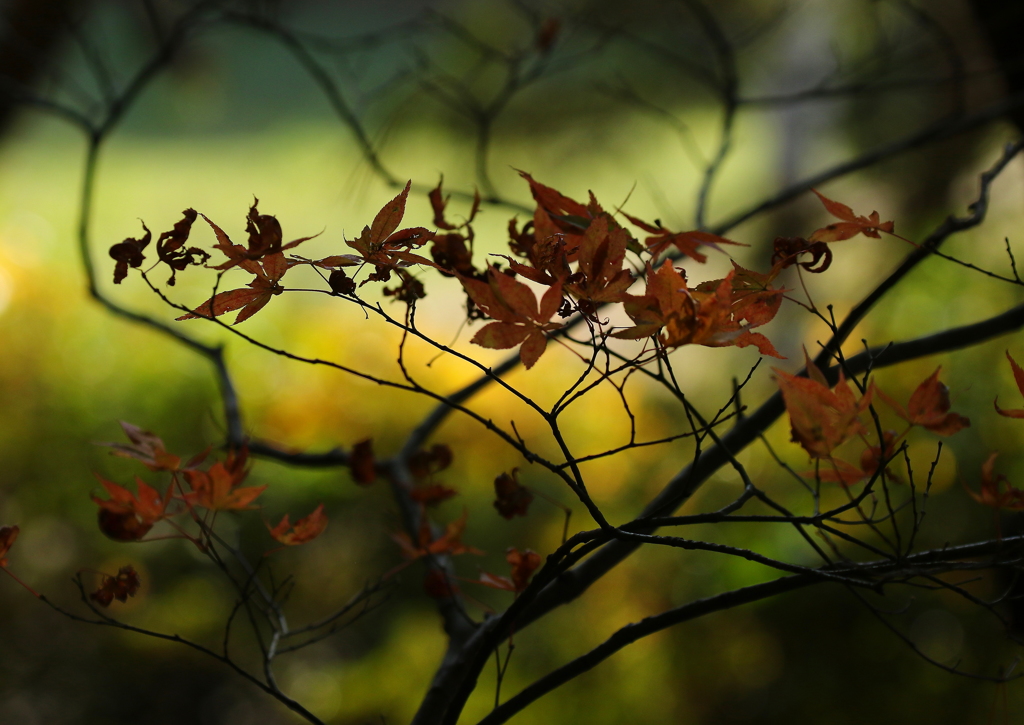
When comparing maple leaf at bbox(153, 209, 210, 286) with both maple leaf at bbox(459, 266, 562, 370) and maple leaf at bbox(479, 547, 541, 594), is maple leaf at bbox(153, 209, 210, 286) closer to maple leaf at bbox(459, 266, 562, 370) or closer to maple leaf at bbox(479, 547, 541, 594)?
maple leaf at bbox(459, 266, 562, 370)

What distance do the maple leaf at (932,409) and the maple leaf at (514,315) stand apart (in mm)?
196

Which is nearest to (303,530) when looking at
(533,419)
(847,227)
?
(847,227)

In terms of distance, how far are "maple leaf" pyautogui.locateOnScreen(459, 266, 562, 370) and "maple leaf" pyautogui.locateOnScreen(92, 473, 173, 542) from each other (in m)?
0.24

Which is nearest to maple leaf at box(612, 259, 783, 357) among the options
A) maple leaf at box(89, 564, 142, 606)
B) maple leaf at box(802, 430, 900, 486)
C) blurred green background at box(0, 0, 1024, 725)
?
maple leaf at box(802, 430, 900, 486)

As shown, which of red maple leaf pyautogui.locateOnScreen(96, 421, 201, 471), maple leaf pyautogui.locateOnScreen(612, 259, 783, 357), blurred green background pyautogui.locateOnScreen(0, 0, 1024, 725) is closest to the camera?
maple leaf pyautogui.locateOnScreen(612, 259, 783, 357)

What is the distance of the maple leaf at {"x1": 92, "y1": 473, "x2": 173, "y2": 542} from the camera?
1.44 ft

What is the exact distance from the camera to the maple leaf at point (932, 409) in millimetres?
408

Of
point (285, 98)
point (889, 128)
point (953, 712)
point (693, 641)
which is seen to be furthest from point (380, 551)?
point (285, 98)

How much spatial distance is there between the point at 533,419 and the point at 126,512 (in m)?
1.67

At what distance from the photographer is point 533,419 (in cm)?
209

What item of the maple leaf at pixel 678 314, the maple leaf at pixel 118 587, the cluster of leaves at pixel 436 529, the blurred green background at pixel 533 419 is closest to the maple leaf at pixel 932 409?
the maple leaf at pixel 678 314

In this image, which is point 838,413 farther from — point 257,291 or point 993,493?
point 257,291

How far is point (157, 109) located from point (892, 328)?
3.51m

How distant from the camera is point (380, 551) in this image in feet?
5.91
